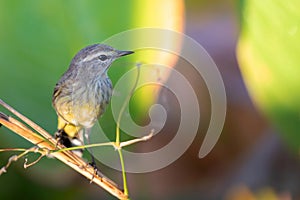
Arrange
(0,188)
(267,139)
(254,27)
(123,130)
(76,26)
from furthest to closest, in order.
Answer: (267,139), (0,188), (76,26), (123,130), (254,27)

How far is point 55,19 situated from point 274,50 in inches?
21.8

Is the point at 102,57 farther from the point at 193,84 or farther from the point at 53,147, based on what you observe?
the point at 193,84

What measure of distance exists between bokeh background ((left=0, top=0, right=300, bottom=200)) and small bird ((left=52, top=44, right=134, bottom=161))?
21cm

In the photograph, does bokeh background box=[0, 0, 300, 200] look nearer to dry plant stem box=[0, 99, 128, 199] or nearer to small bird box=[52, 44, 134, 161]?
small bird box=[52, 44, 134, 161]

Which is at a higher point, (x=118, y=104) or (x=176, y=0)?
(x=176, y=0)

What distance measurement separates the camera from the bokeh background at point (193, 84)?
127 cm

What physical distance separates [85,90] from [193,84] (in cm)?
126

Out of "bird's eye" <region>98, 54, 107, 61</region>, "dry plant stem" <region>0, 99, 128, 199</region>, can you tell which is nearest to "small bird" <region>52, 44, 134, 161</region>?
"bird's eye" <region>98, 54, 107, 61</region>

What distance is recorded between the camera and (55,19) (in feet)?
5.14

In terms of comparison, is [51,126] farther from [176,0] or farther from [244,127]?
[244,127]

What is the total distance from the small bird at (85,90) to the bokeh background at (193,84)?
0.71ft

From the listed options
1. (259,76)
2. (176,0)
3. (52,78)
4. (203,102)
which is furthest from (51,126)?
(203,102)

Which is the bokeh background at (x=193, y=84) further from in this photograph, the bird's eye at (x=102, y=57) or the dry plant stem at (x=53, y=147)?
the dry plant stem at (x=53, y=147)

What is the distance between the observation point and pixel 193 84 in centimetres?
240
